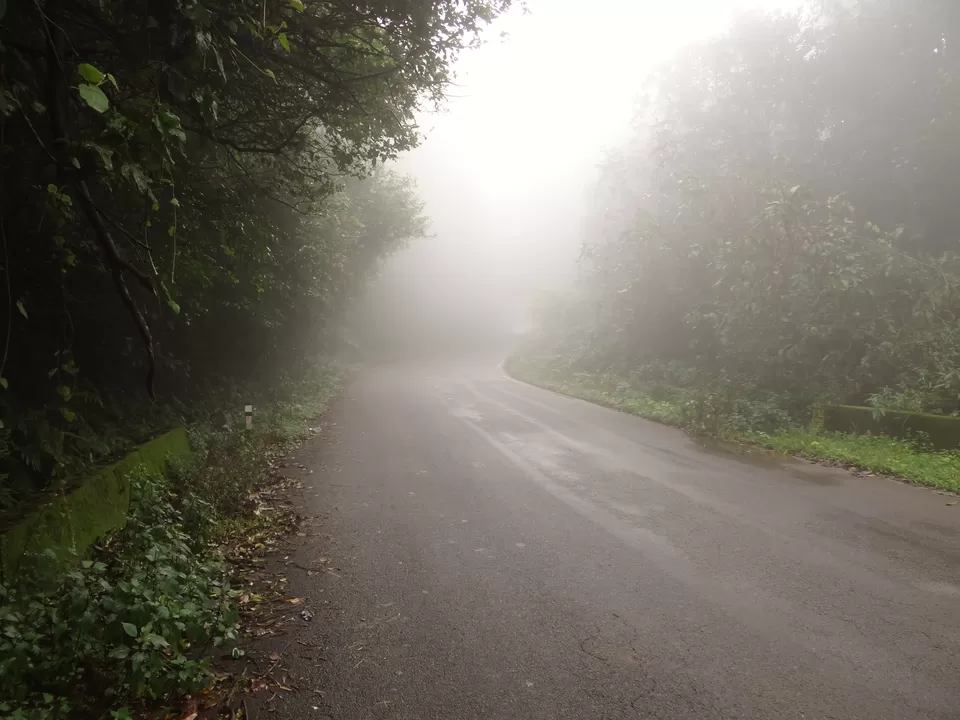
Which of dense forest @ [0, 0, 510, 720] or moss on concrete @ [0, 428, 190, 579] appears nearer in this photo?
dense forest @ [0, 0, 510, 720]

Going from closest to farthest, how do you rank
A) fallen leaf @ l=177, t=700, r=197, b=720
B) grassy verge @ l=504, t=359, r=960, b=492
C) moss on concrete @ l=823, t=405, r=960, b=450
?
fallen leaf @ l=177, t=700, r=197, b=720 → grassy verge @ l=504, t=359, r=960, b=492 → moss on concrete @ l=823, t=405, r=960, b=450

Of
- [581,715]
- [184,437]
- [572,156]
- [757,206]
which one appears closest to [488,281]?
[572,156]

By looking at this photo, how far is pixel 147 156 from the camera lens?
12.7ft

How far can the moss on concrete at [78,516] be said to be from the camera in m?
4.23

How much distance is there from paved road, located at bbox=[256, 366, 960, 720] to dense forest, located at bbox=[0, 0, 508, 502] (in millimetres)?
2452

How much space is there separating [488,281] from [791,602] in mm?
77617

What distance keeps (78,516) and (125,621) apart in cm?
203

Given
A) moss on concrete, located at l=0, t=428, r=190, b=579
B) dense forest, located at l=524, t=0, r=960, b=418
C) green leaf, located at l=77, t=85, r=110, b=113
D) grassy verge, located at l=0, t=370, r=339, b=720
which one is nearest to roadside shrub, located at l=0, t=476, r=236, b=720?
grassy verge, located at l=0, t=370, r=339, b=720

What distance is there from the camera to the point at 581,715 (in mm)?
3338

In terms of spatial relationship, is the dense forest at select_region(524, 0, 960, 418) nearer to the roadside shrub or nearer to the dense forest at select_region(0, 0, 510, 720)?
the dense forest at select_region(0, 0, 510, 720)

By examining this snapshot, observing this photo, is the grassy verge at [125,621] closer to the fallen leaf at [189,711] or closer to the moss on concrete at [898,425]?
the fallen leaf at [189,711]

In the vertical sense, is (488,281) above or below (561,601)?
above

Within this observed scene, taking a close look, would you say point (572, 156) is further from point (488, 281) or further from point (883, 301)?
point (883, 301)

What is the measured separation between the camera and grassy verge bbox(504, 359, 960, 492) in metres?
8.59
